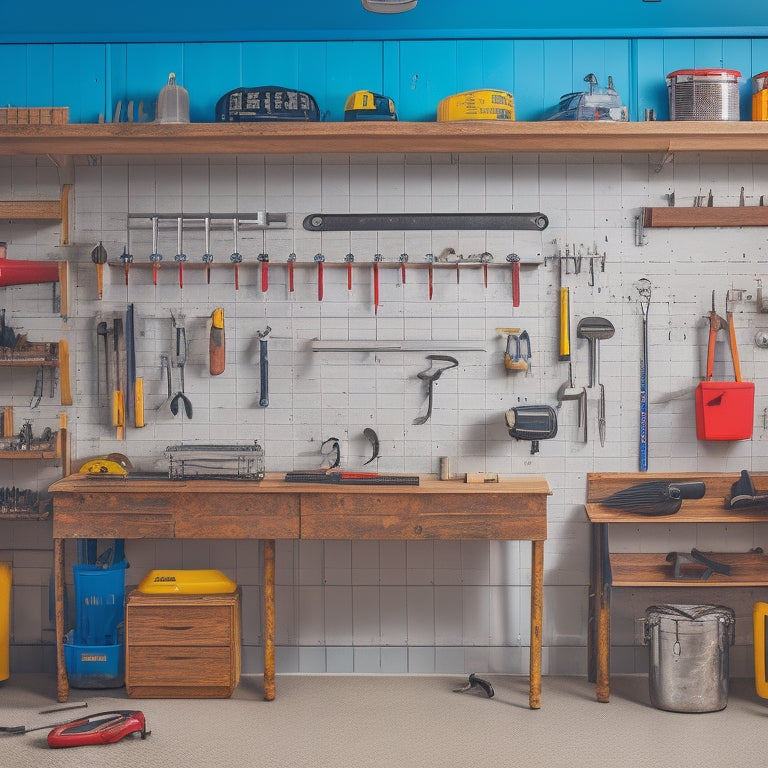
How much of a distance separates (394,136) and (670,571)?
2286 mm

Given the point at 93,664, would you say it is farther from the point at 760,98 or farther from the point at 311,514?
the point at 760,98

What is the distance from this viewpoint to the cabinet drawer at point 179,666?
4.18 meters

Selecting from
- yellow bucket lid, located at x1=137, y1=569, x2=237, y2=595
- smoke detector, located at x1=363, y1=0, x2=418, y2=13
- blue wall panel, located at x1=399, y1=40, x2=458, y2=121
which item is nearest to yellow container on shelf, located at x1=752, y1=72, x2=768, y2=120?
blue wall panel, located at x1=399, y1=40, x2=458, y2=121

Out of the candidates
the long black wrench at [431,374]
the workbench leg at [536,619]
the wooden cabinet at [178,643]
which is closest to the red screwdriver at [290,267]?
the long black wrench at [431,374]

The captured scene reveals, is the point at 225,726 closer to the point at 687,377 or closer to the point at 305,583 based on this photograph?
the point at 305,583

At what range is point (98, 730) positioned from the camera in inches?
148

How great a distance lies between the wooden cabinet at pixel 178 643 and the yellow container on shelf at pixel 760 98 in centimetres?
317

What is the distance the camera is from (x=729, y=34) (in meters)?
4.49

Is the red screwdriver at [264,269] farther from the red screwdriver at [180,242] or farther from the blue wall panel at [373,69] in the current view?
the blue wall panel at [373,69]

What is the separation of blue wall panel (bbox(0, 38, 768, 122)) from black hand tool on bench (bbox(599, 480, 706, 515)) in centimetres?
169

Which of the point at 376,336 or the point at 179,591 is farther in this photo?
the point at 376,336

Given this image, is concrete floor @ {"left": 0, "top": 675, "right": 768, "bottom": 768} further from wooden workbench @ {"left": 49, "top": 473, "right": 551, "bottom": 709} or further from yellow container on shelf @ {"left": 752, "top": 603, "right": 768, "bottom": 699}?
wooden workbench @ {"left": 49, "top": 473, "right": 551, "bottom": 709}

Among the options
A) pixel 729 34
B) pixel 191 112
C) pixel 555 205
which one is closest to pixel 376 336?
pixel 555 205

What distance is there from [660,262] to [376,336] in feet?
4.48
